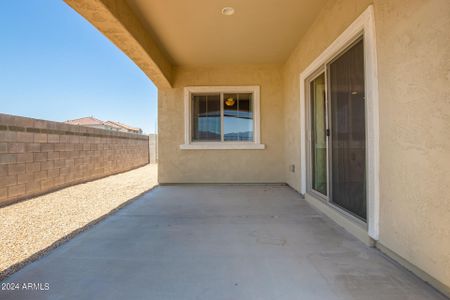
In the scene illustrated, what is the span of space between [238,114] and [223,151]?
0.99 metres

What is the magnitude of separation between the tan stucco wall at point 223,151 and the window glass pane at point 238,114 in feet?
1.04

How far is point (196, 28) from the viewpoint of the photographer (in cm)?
394

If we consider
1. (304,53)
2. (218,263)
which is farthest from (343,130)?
(218,263)

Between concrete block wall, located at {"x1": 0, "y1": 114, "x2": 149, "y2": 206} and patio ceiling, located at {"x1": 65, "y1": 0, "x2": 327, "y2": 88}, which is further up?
patio ceiling, located at {"x1": 65, "y1": 0, "x2": 327, "y2": 88}

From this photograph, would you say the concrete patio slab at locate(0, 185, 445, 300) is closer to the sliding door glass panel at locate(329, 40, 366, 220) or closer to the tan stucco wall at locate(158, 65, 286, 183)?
the sliding door glass panel at locate(329, 40, 366, 220)

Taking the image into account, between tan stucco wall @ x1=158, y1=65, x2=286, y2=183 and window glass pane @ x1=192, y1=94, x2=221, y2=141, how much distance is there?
318 mm

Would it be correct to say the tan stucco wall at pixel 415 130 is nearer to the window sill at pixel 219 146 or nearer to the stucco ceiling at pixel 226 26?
the stucco ceiling at pixel 226 26

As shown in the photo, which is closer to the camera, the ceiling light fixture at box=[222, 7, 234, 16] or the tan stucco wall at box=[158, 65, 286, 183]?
the ceiling light fixture at box=[222, 7, 234, 16]

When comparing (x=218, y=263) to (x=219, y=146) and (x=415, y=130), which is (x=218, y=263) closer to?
(x=415, y=130)

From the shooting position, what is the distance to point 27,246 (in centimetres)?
233

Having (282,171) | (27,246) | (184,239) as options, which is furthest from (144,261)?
(282,171)

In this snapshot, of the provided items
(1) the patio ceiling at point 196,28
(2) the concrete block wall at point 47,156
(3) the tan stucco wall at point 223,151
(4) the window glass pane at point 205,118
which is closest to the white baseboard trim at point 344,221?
(3) the tan stucco wall at point 223,151

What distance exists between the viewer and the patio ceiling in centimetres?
315

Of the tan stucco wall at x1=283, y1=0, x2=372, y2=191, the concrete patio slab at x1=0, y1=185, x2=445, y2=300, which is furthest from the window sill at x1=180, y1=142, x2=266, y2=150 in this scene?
the concrete patio slab at x1=0, y1=185, x2=445, y2=300
